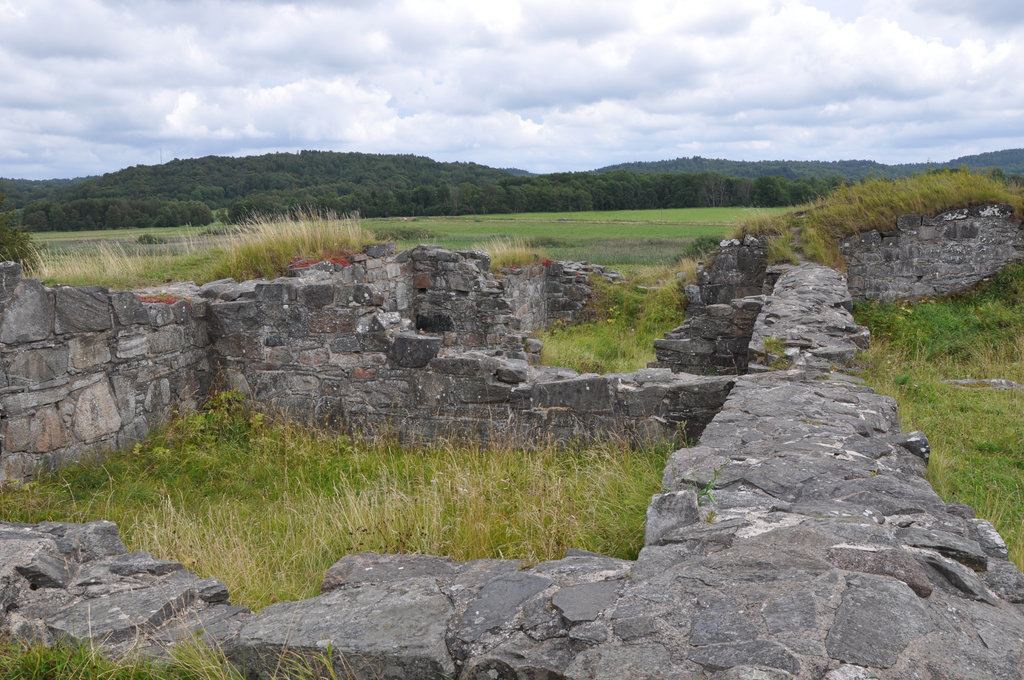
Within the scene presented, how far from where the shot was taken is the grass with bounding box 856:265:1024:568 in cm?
459

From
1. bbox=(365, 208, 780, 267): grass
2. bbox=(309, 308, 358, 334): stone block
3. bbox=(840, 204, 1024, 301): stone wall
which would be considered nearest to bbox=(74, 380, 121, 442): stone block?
bbox=(309, 308, 358, 334): stone block

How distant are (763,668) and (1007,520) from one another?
3.07 meters

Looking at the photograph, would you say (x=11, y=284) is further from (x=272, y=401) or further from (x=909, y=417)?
(x=909, y=417)

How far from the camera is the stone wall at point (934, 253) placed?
34.9 ft

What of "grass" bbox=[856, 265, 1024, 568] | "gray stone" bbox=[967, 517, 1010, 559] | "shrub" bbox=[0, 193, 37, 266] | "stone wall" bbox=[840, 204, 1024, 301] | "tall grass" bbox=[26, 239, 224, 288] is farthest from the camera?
"shrub" bbox=[0, 193, 37, 266]

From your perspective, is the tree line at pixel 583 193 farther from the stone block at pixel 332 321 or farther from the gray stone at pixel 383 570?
the gray stone at pixel 383 570

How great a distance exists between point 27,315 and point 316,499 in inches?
111

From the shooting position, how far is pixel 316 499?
536cm

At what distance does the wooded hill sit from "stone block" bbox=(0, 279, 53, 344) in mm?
7099

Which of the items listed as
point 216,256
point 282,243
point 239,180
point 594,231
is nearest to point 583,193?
point 594,231

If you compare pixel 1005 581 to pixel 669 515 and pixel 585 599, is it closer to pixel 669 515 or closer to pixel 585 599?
pixel 669 515

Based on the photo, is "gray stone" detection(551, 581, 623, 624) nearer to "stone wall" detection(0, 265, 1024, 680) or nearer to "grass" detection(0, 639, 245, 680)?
"stone wall" detection(0, 265, 1024, 680)

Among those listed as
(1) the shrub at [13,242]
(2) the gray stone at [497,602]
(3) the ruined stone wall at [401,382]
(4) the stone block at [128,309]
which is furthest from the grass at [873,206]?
(1) the shrub at [13,242]

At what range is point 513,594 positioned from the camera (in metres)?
2.76
